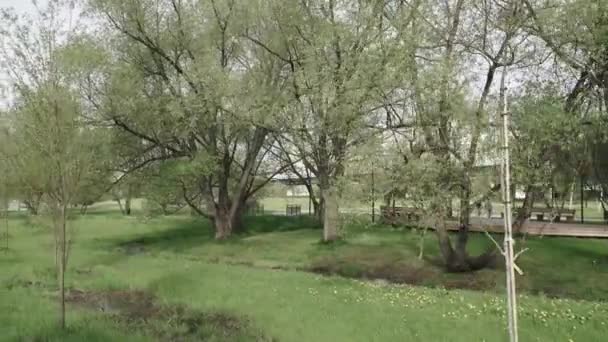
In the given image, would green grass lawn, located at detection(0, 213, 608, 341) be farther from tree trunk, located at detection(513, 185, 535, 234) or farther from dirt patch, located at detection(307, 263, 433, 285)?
tree trunk, located at detection(513, 185, 535, 234)

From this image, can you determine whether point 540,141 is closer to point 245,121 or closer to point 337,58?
point 337,58

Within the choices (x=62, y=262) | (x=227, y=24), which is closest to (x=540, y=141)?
(x=62, y=262)

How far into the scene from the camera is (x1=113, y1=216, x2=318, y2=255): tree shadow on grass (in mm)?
29094

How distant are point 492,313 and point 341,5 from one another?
1515 centimetres

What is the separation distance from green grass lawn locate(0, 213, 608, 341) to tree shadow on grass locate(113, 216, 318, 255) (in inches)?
13.7

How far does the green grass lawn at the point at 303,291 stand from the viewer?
33.7ft

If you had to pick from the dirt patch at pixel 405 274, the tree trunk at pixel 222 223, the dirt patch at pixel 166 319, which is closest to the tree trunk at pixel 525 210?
the dirt patch at pixel 405 274

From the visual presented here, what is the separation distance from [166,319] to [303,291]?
3.73 metres

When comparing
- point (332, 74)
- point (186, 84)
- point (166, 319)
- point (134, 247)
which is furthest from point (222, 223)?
point (166, 319)

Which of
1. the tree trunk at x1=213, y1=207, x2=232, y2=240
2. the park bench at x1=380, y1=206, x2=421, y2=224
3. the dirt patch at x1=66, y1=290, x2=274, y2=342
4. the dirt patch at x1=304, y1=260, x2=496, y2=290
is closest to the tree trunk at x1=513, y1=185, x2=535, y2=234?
the dirt patch at x1=304, y1=260, x2=496, y2=290

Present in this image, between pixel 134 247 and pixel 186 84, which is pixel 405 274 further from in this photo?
pixel 134 247

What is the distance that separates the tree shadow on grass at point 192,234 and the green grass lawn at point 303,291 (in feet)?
1.14

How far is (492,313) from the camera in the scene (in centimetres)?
1134

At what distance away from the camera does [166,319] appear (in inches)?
482
